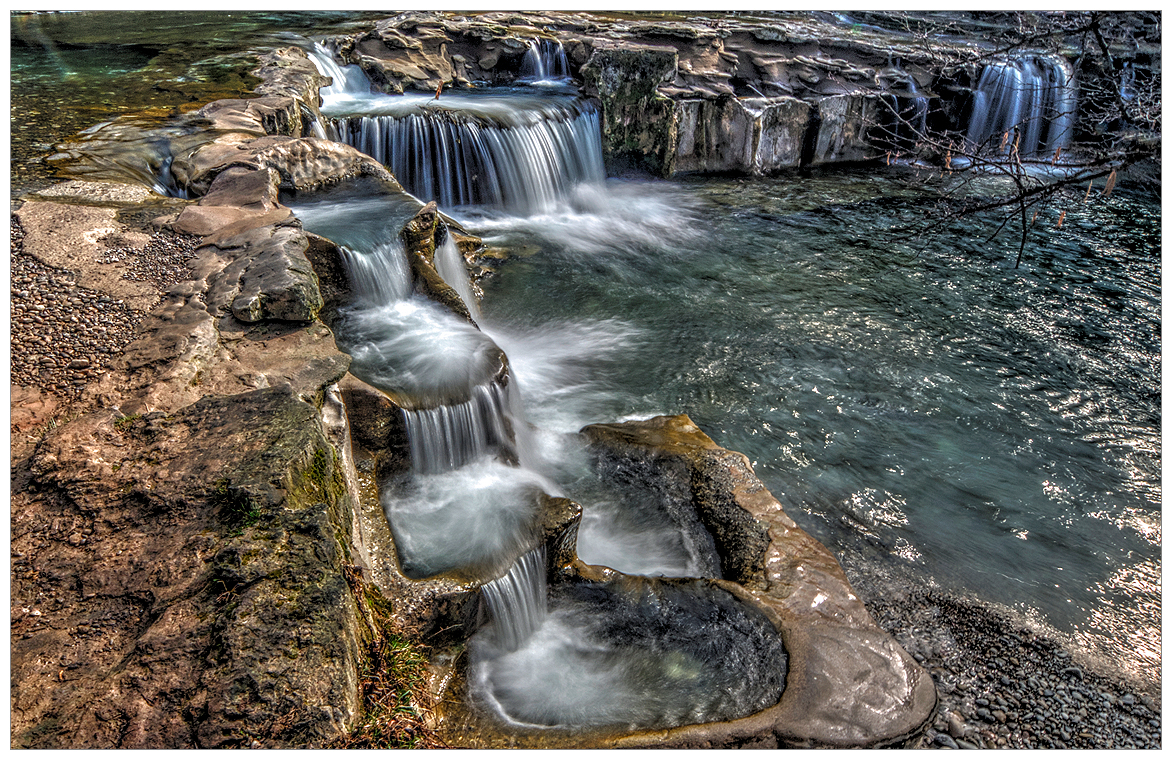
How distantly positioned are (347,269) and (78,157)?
3465 mm

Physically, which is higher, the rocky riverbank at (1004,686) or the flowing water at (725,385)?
the flowing water at (725,385)

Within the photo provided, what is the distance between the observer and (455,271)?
26.1ft

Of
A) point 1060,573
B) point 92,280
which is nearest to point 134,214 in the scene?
point 92,280

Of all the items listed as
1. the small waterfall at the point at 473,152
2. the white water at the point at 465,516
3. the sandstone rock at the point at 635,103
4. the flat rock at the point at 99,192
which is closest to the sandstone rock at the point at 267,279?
the flat rock at the point at 99,192

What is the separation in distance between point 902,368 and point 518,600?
16.6ft

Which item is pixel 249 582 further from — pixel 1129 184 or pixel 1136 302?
pixel 1129 184

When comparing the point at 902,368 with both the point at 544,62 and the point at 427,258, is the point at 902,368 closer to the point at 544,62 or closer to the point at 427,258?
the point at 427,258

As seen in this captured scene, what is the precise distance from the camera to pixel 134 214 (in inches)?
242

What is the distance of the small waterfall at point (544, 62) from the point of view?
44.3 ft

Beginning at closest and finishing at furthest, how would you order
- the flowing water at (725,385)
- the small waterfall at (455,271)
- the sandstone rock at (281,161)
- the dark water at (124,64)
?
1. the flowing water at (725,385)
2. the sandstone rock at (281,161)
3. the small waterfall at (455,271)
4. the dark water at (124,64)

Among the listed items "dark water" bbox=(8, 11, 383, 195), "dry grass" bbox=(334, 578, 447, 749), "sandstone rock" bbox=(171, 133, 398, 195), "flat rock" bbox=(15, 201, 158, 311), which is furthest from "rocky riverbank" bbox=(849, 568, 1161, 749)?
"dark water" bbox=(8, 11, 383, 195)

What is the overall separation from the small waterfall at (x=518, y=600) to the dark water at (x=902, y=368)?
7.39 feet

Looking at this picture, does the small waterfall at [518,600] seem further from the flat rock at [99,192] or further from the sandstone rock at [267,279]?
the flat rock at [99,192]

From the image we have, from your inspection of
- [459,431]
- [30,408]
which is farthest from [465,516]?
[30,408]
